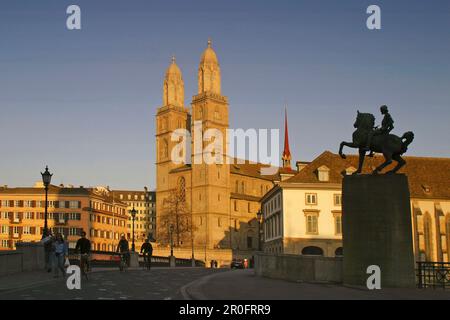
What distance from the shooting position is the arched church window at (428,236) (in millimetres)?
66562

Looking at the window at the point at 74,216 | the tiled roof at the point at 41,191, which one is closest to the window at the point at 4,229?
the tiled roof at the point at 41,191

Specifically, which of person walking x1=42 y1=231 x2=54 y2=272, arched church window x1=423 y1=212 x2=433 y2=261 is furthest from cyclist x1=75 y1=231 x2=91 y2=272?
arched church window x1=423 y1=212 x2=433 y2=261

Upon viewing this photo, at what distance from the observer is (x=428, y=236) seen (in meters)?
67.9

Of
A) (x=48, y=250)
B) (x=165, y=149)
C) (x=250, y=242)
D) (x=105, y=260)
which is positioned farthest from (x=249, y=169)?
(x=48, y=250)

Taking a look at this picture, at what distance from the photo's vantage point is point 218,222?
13075 centimetres

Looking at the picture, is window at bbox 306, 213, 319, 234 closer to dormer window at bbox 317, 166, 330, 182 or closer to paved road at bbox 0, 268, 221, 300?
dormer window at bbox 317, 166, 330, 182

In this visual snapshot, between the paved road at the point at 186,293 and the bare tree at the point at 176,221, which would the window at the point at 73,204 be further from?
the paved road at the point at 186,293

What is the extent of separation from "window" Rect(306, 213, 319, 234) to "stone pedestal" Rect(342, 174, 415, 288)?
45883 mm

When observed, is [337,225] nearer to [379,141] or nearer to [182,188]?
[379,141]

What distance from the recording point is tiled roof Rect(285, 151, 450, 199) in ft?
227

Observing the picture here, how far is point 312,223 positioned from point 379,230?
46.8 metres
